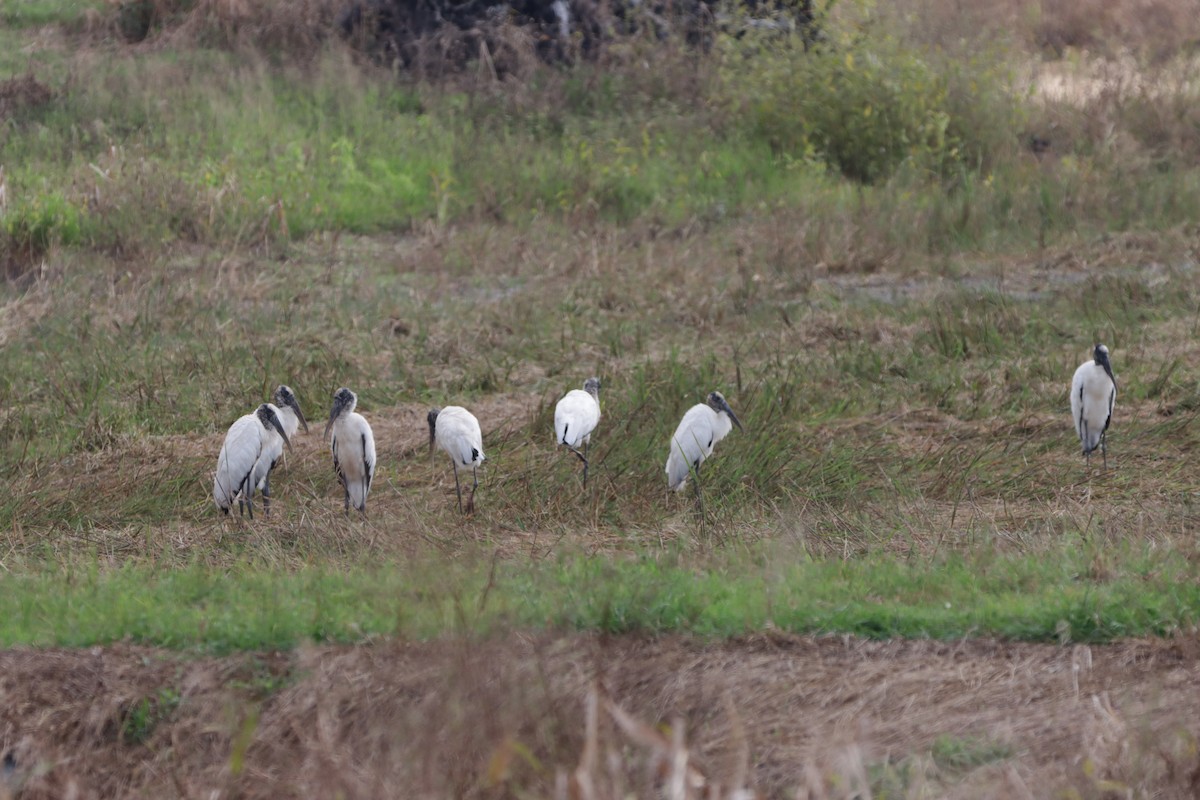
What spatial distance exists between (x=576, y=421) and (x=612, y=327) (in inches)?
143

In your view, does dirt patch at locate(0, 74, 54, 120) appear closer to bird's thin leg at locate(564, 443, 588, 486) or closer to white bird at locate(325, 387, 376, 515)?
white bird at locate(325, 387, 376, 515)

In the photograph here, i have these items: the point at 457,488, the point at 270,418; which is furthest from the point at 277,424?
the point at 457,488

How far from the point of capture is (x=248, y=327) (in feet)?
39.3

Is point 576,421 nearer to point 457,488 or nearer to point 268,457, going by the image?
point 457,488

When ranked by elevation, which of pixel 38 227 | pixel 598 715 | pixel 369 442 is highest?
pixel 598 715

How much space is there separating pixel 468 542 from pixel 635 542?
3.18 feet

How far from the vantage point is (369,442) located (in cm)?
820

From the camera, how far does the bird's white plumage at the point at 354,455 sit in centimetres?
820

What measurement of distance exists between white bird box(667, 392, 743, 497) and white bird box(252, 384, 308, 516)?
7.05ft

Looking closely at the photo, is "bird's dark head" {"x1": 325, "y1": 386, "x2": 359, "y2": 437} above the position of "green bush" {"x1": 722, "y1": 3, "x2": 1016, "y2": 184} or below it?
above

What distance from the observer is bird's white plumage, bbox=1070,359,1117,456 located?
28.3 ft

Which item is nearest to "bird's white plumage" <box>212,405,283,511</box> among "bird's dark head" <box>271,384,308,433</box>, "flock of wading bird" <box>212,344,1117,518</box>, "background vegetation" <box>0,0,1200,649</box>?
"flock of wading bird" <box>212,344,1117,518</box>

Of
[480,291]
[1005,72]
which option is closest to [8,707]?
[480,291]

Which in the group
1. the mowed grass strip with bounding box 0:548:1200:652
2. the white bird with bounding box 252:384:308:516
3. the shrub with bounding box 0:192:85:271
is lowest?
the shrub with bounding box 0:192:85:271
